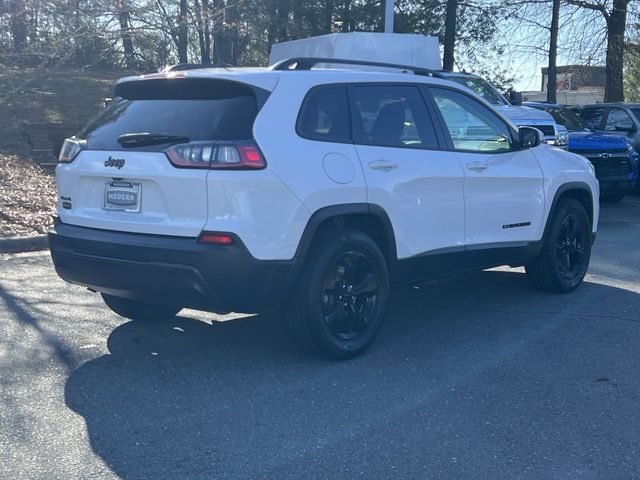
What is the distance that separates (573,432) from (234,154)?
2376 millimetres

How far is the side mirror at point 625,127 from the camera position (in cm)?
1568

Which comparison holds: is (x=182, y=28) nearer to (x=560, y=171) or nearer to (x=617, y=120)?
(x=560, y=171)

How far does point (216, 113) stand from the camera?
512 centimetres

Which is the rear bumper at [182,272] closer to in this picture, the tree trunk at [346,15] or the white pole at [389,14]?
the white pole at [389,14]

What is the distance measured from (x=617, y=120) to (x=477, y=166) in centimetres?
1088

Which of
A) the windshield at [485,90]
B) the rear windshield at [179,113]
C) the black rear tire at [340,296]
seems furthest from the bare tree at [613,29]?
the rear windshield at [179,113]

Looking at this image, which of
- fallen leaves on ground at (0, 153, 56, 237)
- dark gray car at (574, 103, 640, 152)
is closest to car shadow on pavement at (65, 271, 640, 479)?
fallen leaves on ground at (0, 153, 56, 237)

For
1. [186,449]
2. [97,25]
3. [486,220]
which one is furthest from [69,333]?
[97,25]

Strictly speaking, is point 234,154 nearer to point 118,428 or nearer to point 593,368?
point 118,428

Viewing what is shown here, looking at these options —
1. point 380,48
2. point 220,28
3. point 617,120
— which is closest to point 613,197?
point 617,120

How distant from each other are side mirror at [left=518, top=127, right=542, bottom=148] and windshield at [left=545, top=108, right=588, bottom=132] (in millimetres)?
8833

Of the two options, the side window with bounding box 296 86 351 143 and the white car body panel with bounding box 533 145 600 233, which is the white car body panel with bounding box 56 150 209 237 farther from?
the white car body panel with bounding box 533 145 600 233

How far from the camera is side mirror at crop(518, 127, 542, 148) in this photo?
6951mm

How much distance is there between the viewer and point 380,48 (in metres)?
16.5
